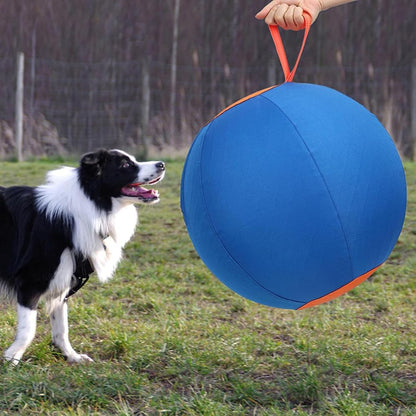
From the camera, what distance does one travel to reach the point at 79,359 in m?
4.04

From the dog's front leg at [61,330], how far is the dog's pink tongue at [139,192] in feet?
2.59

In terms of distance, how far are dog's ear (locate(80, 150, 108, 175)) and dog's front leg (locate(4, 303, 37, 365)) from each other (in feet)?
2.98

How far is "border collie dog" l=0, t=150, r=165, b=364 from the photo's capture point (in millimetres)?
3922

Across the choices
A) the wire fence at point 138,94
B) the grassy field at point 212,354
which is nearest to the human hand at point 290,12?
the grassy field at point 212,354

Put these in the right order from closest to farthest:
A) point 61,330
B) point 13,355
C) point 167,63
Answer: point 13,355
point 61,330
point 167,63

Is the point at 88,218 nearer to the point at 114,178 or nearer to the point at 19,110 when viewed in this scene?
the point at 114,178

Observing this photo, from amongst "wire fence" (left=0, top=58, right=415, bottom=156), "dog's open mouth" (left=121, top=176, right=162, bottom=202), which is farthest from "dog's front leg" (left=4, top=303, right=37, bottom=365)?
"wire fence" (left=0, top=58, right=415, bottom=156)

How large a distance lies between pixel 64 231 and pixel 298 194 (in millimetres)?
1548

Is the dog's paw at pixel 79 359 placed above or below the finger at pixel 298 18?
below

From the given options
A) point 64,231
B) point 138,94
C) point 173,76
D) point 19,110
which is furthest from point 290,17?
point 173,76

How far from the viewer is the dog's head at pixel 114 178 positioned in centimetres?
403

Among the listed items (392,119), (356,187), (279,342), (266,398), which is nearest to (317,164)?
(356,187)

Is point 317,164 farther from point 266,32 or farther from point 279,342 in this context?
point 266,32

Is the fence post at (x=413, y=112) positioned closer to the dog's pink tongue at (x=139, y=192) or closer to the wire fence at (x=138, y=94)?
the wire fence at (x=138, y=94)
